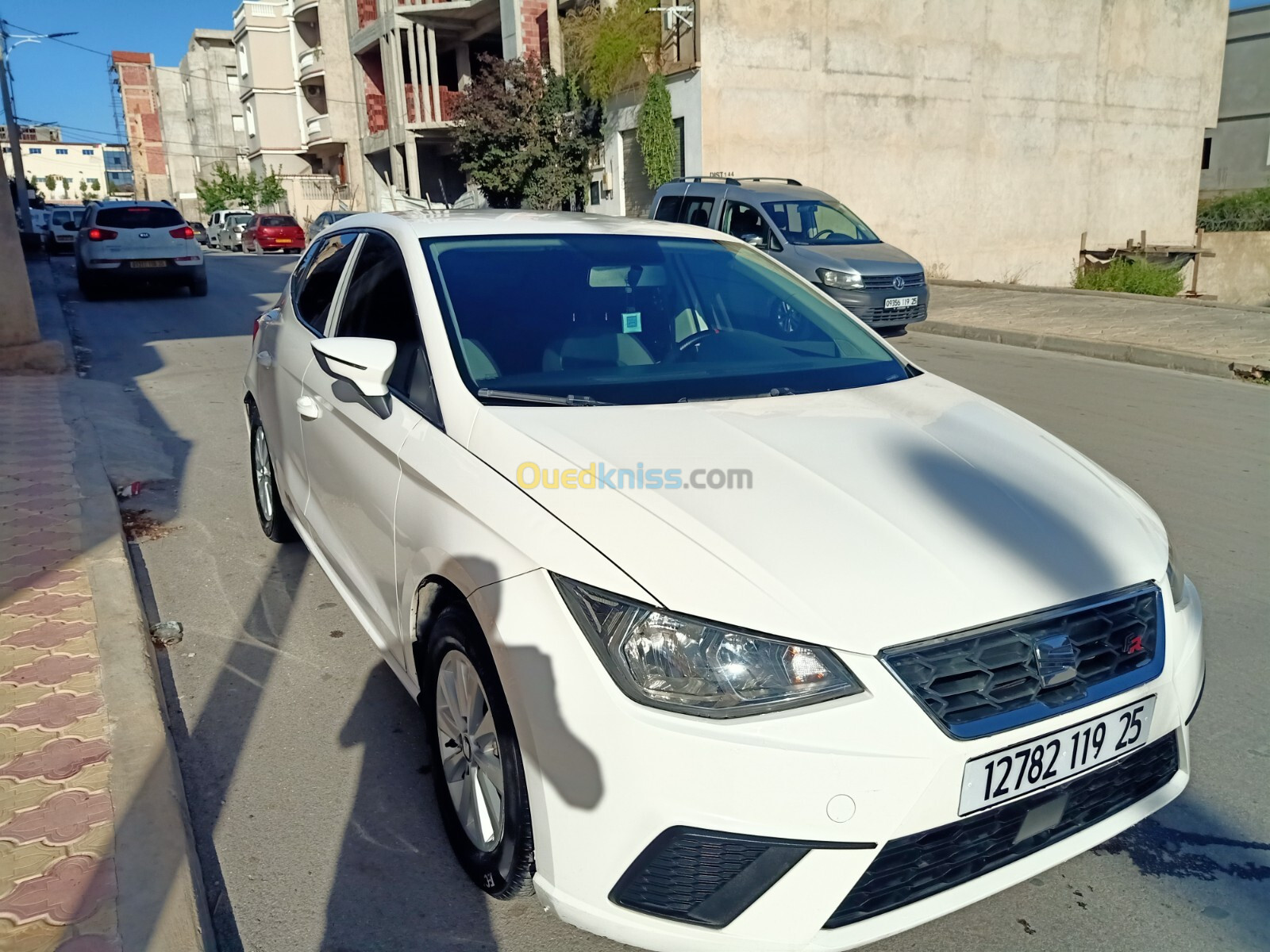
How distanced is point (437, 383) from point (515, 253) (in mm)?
786

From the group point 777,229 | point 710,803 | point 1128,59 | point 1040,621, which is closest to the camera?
point 710,803

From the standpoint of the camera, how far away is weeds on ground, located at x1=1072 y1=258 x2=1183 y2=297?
71.5ft

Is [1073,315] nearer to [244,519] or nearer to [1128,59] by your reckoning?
[244,519]

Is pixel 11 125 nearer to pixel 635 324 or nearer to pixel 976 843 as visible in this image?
pixel 635 324

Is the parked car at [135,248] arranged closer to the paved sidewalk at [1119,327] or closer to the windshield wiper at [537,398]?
the paved sidewalk at [1119,327]

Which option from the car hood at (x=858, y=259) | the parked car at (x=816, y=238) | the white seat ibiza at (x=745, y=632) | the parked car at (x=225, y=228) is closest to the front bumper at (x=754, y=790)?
the white seat ibiza at (x=745, y=632)

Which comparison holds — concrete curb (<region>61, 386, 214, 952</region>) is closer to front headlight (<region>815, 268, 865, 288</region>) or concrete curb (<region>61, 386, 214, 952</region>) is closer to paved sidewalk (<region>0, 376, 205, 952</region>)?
paved sidewalk (<region>0, 376, 205, 952</region>)

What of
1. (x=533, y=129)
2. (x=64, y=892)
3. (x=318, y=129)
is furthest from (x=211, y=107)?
(x=64, y=892)

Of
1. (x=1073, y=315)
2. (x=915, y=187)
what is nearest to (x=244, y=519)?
(x=1073, y=315)

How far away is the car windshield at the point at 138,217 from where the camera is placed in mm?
17000

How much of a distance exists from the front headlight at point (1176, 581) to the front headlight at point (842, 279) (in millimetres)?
9737

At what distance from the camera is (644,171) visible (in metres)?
21.7

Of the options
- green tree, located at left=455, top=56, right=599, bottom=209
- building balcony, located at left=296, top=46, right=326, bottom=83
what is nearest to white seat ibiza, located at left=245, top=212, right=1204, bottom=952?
green tree, located at left=455, top=56, right=599, bottom=209

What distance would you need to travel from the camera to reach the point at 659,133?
66.5ft
